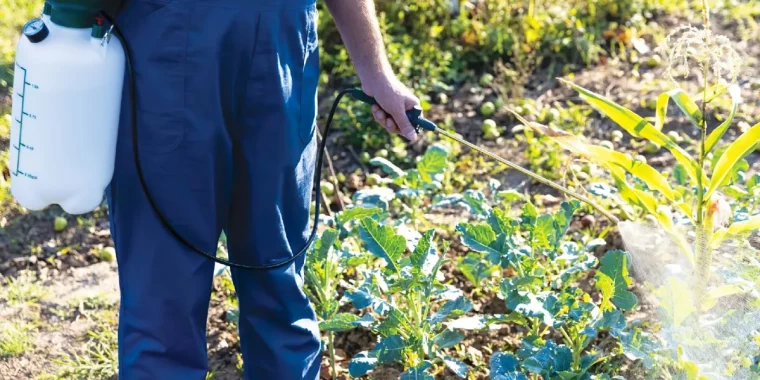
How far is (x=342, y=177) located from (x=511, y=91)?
38.4 inches

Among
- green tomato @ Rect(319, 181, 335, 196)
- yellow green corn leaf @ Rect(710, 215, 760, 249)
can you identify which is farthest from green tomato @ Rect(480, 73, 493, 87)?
yellow green corn leaf @ Rect(710, 215, 760, 249)

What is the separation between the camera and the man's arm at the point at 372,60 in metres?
2.14

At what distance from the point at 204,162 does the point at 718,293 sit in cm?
130

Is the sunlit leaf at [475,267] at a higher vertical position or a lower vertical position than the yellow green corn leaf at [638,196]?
lower

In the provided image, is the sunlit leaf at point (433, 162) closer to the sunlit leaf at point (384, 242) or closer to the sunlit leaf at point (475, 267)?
the sunlit leaf at point (475, 267)

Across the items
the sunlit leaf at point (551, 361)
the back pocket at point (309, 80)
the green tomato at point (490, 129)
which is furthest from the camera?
the green tomato at point (490, 129)

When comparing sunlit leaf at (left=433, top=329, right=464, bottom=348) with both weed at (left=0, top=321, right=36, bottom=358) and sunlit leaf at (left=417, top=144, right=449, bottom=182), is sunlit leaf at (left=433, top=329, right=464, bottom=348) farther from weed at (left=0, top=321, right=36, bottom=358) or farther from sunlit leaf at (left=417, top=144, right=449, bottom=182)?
weed at (left=0, top=321, right=36, bottom=358)

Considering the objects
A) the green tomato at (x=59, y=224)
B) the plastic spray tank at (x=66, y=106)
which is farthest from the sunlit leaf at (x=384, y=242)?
the green tomato at (x=59, y=224)

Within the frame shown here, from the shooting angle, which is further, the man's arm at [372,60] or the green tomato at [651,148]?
the green tomato at [651,148]

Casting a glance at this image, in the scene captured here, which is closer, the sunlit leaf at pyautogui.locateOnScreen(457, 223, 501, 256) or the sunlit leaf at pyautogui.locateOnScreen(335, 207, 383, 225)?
the sunlit leaf at pyautogui.locateOnScreen(457, 223, 501, 256)

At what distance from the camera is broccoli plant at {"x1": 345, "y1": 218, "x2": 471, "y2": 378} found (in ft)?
7.81

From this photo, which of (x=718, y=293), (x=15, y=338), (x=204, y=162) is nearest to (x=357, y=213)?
(x=204, y=162)

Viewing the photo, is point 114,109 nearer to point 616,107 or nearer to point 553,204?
point 616,107

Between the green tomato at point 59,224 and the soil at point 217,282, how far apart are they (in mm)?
21
